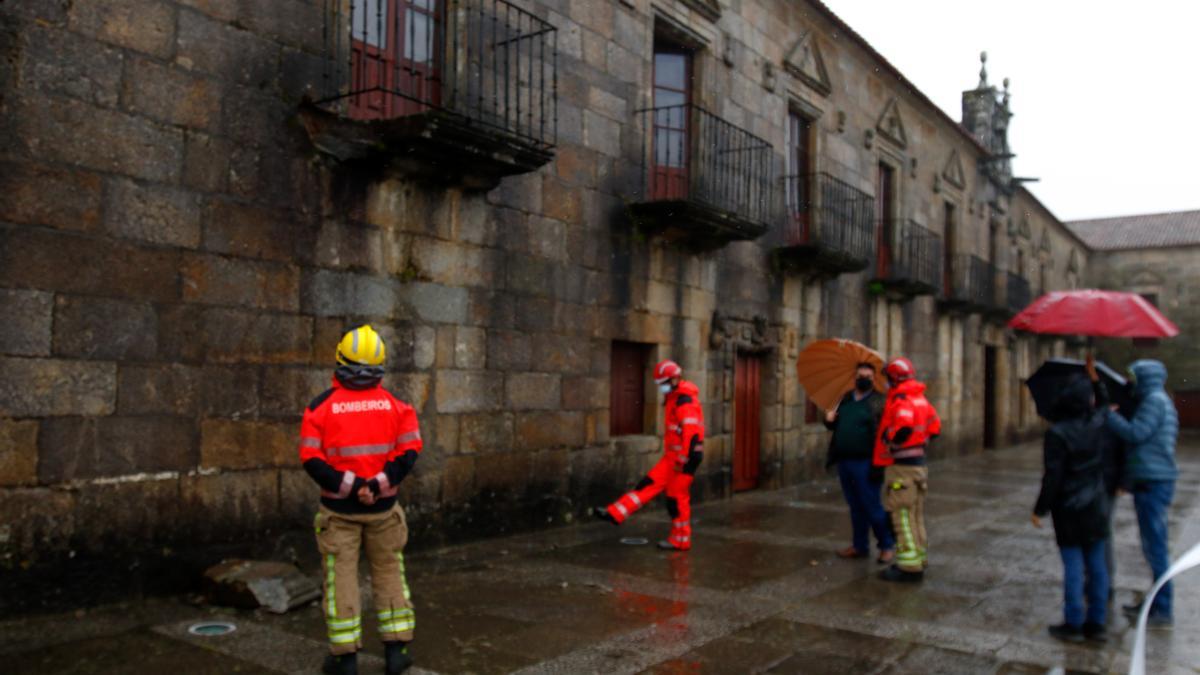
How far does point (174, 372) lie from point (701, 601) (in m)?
3.31

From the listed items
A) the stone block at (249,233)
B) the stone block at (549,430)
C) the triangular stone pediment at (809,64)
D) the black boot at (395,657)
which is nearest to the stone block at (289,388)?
the stone block at (249,233)

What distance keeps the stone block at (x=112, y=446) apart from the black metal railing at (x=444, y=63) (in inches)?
89.1

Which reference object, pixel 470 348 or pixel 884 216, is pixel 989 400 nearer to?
pixel 884 216

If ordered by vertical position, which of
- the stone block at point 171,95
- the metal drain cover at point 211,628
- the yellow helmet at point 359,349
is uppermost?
the stone block at point 171,95

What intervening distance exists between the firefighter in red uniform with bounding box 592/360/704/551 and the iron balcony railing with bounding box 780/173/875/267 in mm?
4957

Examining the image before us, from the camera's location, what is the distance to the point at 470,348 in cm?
756

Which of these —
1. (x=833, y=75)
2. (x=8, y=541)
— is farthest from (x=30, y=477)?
(x=833, y=75)

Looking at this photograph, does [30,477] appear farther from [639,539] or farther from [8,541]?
[639,539]

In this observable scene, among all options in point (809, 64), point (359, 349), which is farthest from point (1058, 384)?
point (809, 64)

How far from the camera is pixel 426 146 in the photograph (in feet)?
21.3

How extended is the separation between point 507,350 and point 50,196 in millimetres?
3679

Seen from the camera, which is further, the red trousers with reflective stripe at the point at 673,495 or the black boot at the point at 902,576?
the red trousers with reflective stripe at the point at 673,495

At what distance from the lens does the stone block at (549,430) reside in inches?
319

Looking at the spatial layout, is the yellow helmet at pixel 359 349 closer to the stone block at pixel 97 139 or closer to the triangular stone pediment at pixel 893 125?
the stone block at pixel 97 139
